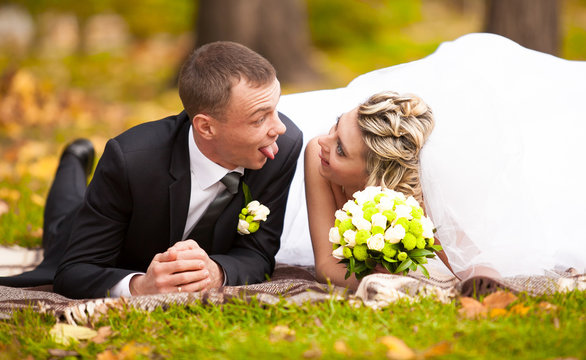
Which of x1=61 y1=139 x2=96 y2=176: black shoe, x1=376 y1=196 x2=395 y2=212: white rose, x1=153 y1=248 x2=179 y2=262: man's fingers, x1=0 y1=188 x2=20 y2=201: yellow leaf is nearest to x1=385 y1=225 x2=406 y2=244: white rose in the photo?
x1=376 y1=196 x2=395 y2=212: white rose

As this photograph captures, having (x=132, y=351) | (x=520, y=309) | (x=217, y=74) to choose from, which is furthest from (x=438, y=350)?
(x=217, y=74)

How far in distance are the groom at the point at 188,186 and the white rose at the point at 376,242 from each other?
32.3 inches

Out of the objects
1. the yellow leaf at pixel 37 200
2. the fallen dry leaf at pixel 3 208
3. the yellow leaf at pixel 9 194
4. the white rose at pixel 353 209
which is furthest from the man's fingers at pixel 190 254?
the yellow leaf at pixel 9 194

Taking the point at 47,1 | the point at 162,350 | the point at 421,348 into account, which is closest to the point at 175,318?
the point at 162,350

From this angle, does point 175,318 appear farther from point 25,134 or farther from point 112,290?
point 25,134

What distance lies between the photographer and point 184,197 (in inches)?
135

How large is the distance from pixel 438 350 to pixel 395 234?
79cm

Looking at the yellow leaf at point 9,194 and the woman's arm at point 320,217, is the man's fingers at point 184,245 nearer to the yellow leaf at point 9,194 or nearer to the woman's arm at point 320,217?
the woman's arm at point 320,217

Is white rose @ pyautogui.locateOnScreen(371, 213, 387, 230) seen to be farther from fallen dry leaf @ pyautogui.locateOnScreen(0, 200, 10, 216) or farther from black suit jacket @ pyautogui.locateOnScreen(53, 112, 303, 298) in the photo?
fallen dry leaf @ pyautogui.locateOnScreen(0, 200, 10, 216)

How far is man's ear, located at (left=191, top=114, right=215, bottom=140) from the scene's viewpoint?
131 inches

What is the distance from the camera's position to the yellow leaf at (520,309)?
9.14 ft

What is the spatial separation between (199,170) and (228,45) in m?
0.73

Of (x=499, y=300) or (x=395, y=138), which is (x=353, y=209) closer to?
(x=395, y=138)

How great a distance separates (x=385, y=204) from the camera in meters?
3.14
